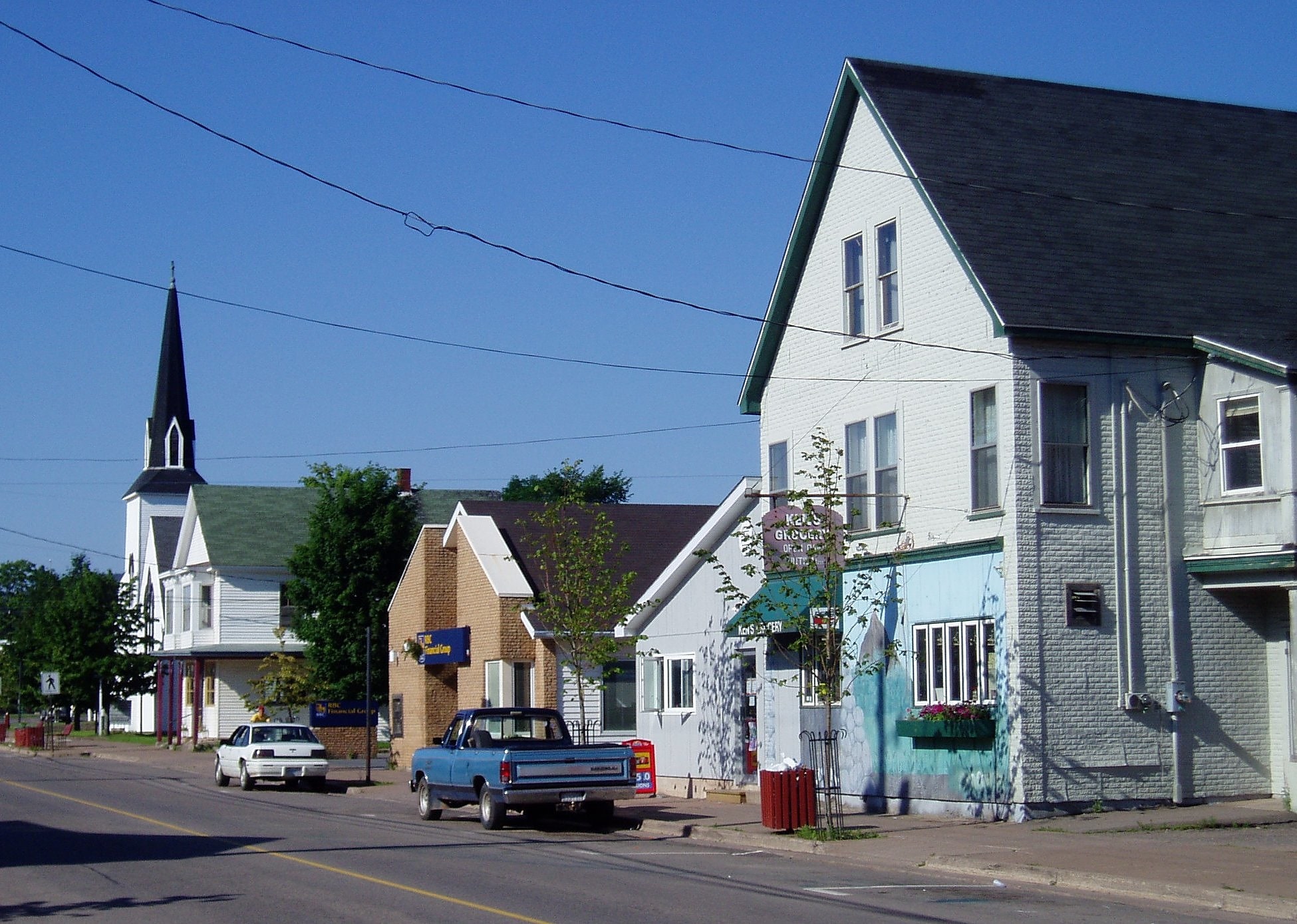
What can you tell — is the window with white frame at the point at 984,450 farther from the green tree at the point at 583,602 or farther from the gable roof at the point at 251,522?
the gable roof at the point at 251,522

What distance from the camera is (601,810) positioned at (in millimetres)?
22656

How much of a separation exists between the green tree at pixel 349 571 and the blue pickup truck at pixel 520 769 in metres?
24.7

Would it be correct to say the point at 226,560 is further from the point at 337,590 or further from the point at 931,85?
the point at 931,85

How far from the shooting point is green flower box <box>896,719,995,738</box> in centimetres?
2075

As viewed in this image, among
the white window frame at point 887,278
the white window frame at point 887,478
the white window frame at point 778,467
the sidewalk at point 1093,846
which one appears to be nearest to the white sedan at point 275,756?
the sidewalk at point 1093,846

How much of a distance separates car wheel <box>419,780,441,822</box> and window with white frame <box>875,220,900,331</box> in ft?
33.0

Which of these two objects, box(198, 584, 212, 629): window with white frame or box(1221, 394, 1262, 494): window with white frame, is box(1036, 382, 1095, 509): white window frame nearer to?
box(1221, 394, 1262, 494): window with white frame

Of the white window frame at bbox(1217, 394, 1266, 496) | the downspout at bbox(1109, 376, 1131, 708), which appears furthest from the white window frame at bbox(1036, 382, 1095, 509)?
the white window frame at bbox(1217, 394, 1266, 496)

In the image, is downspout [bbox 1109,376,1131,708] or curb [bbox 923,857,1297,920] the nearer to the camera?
curb [bbox 923,857,1297,920]

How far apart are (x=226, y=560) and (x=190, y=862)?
40.4 m

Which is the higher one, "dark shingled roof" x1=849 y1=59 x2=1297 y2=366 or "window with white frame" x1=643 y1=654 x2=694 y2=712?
"dark shingled roof" x1=849 y1=59 x2=1297 y2=366

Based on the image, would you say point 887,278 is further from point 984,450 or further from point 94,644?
point 94,644

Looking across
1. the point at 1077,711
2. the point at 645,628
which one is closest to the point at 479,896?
the point at 1077,711

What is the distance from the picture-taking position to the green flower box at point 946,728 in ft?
68.1
